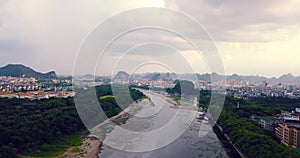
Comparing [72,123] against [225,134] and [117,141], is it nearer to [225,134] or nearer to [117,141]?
[117,141]

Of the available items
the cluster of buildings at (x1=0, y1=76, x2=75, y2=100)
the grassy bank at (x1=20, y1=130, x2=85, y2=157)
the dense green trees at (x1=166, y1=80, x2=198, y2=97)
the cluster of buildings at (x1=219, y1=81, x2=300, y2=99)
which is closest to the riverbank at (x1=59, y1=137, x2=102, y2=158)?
the grassy bank at (x1=20, y1=130, x2=85, y2=157)

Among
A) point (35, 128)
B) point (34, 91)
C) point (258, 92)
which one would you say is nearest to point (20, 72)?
point (34, 91)

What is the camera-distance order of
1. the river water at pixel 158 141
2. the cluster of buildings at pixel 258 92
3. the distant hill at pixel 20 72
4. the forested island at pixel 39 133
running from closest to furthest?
the forested island at pixel 39 133, the river water at pixel 158 141, the cluster of buildings at pixel 258 92, the distant hill at pixel 20 72

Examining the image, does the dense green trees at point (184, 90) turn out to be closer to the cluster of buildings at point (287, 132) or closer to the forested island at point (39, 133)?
the cluster of buildings at point (287, 132)

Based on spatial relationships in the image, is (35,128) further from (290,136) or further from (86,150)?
(290,136)

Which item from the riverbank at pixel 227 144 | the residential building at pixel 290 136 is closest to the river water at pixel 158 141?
the riverbank at pixel 227 144

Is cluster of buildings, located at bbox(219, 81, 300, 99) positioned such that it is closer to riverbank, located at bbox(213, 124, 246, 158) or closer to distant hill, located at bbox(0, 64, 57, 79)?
riverbank, located at bbox(213, 124, 246, 158)
